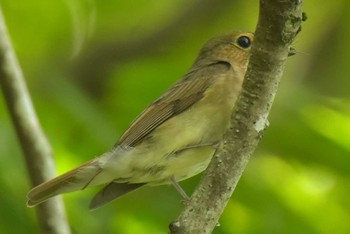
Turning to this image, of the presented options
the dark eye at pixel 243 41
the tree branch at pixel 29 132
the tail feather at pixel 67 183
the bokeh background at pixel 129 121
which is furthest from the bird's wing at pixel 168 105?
the tree branch at pixel 29 132

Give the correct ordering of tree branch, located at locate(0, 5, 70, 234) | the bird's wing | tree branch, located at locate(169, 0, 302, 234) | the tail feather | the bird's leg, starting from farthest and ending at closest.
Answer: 1. the bird's wing
2. the bird's leg
3. the tail feather
4. tree branch, located at locate(0, 5, 70, 234)
5. tree branch, located at locate(169, 0, 302, 234)

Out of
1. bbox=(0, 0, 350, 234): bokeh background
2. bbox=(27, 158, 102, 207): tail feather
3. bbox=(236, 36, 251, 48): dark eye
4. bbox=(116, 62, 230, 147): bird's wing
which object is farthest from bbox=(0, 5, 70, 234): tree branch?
bbox=(236, 36, 251, 48): dark eye

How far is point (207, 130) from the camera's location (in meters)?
5.12

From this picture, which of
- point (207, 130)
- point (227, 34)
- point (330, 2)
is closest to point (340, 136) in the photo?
point (207, 130)

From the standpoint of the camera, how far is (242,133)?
3.86m

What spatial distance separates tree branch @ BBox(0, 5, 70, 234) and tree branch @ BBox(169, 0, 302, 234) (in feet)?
1.87

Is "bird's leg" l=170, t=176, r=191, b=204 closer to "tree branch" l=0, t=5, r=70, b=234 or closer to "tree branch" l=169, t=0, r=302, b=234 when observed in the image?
"tree branch" l=0, t=5, r=70, b=234

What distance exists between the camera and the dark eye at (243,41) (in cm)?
573

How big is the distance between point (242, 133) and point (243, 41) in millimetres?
1944

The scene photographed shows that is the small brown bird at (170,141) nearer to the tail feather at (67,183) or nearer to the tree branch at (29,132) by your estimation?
the tail feather at (67,183)

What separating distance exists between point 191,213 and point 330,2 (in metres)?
3.30

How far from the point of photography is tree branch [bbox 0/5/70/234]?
4.19 metres

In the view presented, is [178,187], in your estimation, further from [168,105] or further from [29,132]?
[29,132]

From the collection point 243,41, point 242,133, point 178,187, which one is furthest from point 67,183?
point 243,41
